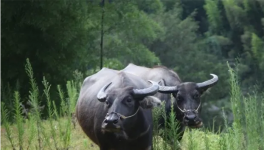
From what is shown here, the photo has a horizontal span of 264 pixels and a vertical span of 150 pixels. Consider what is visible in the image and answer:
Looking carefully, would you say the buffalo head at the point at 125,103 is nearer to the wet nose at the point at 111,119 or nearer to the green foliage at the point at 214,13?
the wet nose at the point at 111,119

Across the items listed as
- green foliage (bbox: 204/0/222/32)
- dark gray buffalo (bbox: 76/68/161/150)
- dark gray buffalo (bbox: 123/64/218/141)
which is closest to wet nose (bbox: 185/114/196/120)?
dark gray buffalo (bbox: 123/64/218/141)

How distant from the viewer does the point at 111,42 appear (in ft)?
60.5

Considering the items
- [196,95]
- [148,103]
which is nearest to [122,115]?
[148,103]

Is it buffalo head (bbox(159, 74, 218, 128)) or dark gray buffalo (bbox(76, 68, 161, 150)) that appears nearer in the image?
dark gray buffalo (bbox(76, 68, 161, 150))

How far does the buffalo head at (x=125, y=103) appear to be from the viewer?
4.88 m

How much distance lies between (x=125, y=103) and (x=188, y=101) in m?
1.32

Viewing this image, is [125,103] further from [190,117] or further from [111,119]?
[190,117]

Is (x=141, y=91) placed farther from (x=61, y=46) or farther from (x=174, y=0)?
(x=174, y=0)

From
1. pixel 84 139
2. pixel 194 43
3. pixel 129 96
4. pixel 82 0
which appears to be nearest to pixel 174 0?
pixel 194 43

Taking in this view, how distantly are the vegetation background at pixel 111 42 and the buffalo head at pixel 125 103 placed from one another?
982 mm

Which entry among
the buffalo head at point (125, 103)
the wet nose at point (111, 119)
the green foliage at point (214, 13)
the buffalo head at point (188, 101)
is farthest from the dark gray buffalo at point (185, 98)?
the green foliage at point (214, 13)

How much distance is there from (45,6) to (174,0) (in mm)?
22450

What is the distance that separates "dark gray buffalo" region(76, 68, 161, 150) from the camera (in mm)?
4949

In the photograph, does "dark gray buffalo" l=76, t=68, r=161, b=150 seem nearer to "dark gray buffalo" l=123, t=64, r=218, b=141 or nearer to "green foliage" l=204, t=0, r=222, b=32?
"dark gray buffalo" l=123, t=64, r=218, b=141
